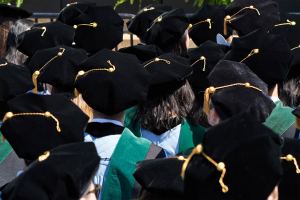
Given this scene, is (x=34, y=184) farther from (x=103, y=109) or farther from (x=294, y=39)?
(x=294, y=39)

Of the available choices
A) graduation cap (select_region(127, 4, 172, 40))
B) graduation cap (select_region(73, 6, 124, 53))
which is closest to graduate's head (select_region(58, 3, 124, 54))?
graduation cap (select_region(73, 6, 124, 53))

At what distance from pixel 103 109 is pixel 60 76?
0.92 metres

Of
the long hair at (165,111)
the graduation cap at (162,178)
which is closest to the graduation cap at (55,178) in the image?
the graduation cap at (162,178)

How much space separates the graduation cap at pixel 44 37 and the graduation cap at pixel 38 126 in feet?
6.85

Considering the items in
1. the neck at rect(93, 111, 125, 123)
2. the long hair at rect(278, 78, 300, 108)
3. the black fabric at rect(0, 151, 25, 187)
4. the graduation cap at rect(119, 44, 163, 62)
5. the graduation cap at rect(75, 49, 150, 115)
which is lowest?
the black fabric at rect(0, 151, 25, 187)

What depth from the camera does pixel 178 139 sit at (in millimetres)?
4234

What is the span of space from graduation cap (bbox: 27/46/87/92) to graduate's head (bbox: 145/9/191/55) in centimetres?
89

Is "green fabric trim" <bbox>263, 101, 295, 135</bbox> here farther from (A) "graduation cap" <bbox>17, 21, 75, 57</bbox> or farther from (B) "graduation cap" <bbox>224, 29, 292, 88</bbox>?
(A) "graduation cap" <bbox>17, 21, 75, 57</bbox>

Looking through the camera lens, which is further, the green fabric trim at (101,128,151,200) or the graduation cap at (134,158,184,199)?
the green fabric trim at (101,128,151,200)

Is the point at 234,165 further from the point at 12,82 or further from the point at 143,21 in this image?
the point at 143,21

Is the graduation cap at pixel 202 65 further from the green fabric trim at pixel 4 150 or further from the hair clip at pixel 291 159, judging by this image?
the hair clip at pixel 291 159

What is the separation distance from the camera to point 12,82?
4.52 meters

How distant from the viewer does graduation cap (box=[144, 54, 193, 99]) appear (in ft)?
14.0

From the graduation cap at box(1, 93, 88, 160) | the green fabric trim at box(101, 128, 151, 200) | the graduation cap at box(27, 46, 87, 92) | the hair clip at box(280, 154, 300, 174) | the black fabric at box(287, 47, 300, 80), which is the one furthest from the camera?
the black fabric at box(287, 47, 300, 80)
